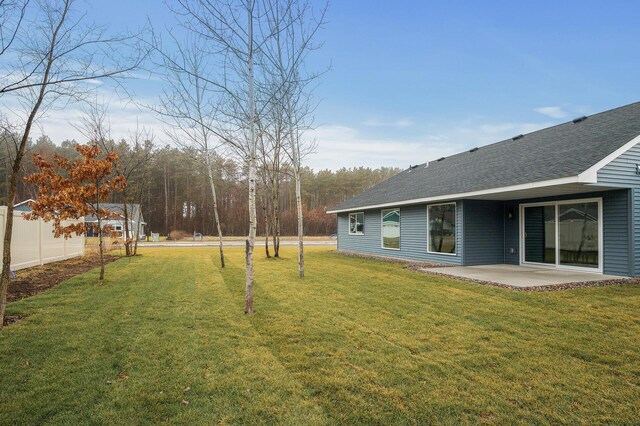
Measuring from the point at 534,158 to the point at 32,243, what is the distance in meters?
15.5

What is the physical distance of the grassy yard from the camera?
8.48 feet

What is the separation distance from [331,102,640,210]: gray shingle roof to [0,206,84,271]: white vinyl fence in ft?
39.9

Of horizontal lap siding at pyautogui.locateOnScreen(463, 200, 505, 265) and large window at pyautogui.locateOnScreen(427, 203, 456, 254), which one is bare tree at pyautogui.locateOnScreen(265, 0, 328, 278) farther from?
horizontal lap siding at pyautogui.locateOnScreen(463, 200, 505, 265)

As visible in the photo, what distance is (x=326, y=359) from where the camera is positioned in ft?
11.7

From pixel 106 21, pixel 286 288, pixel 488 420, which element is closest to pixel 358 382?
pixel 488 420

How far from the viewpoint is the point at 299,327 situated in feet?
15.4

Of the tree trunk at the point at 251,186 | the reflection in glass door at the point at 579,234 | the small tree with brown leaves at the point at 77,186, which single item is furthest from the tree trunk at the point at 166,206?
the reflection in glass door at the point at 579,234

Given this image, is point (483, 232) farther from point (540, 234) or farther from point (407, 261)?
point (407, 261)

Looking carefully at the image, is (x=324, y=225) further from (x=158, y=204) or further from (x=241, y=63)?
(x=241, y=63)

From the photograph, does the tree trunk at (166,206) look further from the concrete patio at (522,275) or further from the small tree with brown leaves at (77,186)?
the concrete patio at (522,275)

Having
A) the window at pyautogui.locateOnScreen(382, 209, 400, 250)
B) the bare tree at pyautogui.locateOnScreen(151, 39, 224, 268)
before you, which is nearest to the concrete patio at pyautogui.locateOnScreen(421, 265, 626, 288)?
the window at pyautogui.locateOnScreen(382, 209, 400, 250)

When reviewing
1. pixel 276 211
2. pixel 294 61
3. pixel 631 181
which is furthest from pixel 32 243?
pixel 631 181

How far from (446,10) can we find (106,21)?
1060 centimetres

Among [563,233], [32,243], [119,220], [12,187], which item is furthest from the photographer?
[119,220]
